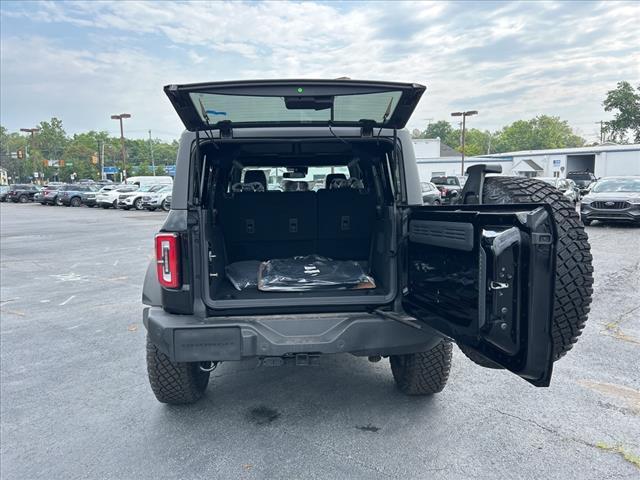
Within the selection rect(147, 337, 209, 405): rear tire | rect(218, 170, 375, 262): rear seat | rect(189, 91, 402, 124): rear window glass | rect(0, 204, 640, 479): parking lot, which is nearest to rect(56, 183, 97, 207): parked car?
rect(0, 204, 640, 479): parking lot

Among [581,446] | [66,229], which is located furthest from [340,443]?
[66,229]

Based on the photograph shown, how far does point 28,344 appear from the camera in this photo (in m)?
4.62

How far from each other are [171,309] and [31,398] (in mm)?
1670

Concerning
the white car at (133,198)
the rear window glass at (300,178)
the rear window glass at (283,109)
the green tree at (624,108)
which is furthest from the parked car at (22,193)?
the green tree at (624,108)

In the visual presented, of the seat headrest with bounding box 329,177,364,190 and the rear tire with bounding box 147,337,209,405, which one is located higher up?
the seat headrest with bounding box 329,177,364,190

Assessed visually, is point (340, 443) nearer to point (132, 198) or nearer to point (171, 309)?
point (171, 309)

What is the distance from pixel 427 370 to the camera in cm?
316

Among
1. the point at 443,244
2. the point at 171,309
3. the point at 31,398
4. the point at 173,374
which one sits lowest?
the point at 31,398

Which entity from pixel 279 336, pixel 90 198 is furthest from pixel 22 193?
pixel 279 336

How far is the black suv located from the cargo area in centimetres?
3

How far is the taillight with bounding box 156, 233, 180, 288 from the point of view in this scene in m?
2.65

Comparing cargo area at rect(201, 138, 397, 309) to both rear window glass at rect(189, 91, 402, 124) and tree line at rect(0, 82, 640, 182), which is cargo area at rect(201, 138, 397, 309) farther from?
tree line at rect(0, 82, 640, 182)

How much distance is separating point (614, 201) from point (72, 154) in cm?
10004

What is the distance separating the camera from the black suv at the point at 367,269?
1.99 m
